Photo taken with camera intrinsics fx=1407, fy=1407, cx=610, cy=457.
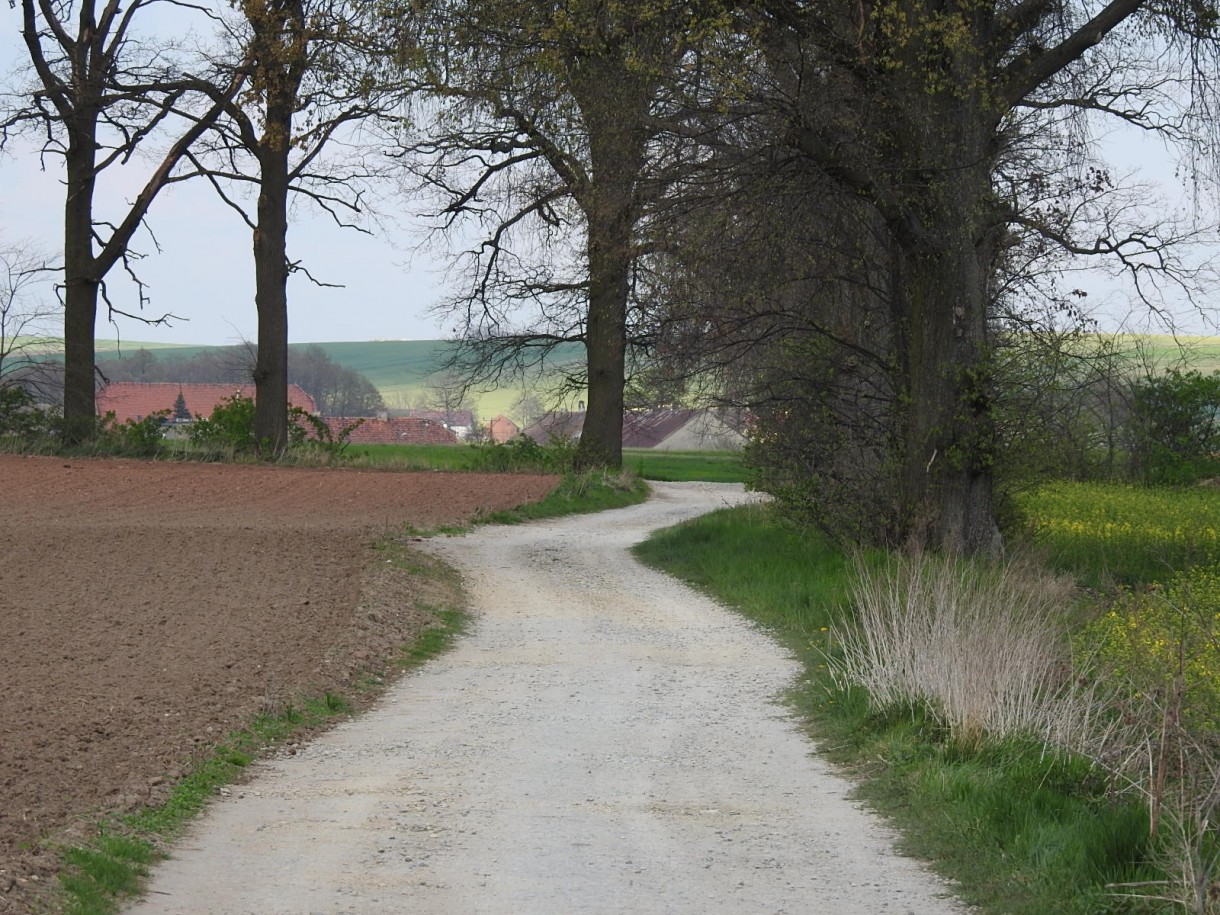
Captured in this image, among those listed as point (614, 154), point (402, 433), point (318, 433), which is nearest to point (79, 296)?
point (318, 433)

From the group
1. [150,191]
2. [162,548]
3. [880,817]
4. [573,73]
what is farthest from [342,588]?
[150,191]

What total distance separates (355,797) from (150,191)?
31.5 meters

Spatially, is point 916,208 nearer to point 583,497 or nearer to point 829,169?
point 829,169

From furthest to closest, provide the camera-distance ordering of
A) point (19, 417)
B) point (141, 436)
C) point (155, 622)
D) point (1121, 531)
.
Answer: point (141, 436) < point (19, 417) < point (1121, 531) < point (155, 622)

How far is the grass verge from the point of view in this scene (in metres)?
5.76

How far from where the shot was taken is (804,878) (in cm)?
614

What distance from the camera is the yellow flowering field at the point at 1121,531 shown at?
18938mm

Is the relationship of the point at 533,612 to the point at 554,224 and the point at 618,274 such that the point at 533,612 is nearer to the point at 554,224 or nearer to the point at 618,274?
the point at 618,274

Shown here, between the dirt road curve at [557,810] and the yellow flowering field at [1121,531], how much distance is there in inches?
259

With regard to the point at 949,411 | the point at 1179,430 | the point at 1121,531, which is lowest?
the point at 1121,531

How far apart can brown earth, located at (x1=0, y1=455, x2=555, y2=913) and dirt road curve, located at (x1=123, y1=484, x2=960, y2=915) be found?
24.5 inches

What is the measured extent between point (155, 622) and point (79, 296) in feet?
85.5

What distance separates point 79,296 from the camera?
36.0m

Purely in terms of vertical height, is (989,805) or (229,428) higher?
(229,428)
